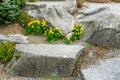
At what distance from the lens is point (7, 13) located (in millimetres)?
7438

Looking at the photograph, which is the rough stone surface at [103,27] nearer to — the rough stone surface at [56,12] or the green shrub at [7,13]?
the rough stone surface at [56,12]

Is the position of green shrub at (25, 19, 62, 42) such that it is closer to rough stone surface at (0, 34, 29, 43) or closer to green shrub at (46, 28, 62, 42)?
green shrub at (46, 28, 62, 42)

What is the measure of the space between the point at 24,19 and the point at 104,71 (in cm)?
262

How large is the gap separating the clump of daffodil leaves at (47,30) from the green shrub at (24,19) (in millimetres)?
143

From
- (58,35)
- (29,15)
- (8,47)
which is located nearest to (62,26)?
(58,35)

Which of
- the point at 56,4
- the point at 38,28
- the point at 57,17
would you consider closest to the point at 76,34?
the point at 57,17

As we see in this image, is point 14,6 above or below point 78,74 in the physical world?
above

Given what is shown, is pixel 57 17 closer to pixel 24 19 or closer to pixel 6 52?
pixel 24 19

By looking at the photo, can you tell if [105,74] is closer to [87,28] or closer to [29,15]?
[87,28]

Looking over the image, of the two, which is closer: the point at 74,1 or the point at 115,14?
the point at 115,14

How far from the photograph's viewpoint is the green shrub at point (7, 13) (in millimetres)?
7380

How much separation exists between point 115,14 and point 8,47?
2.51 meters

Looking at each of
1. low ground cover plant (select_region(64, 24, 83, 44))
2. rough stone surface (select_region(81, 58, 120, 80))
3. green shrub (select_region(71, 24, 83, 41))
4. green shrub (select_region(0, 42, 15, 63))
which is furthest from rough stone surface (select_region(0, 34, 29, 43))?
rough stone surface (select_region(81, 58, 120, 80))

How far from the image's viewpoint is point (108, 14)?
23.5 feet
